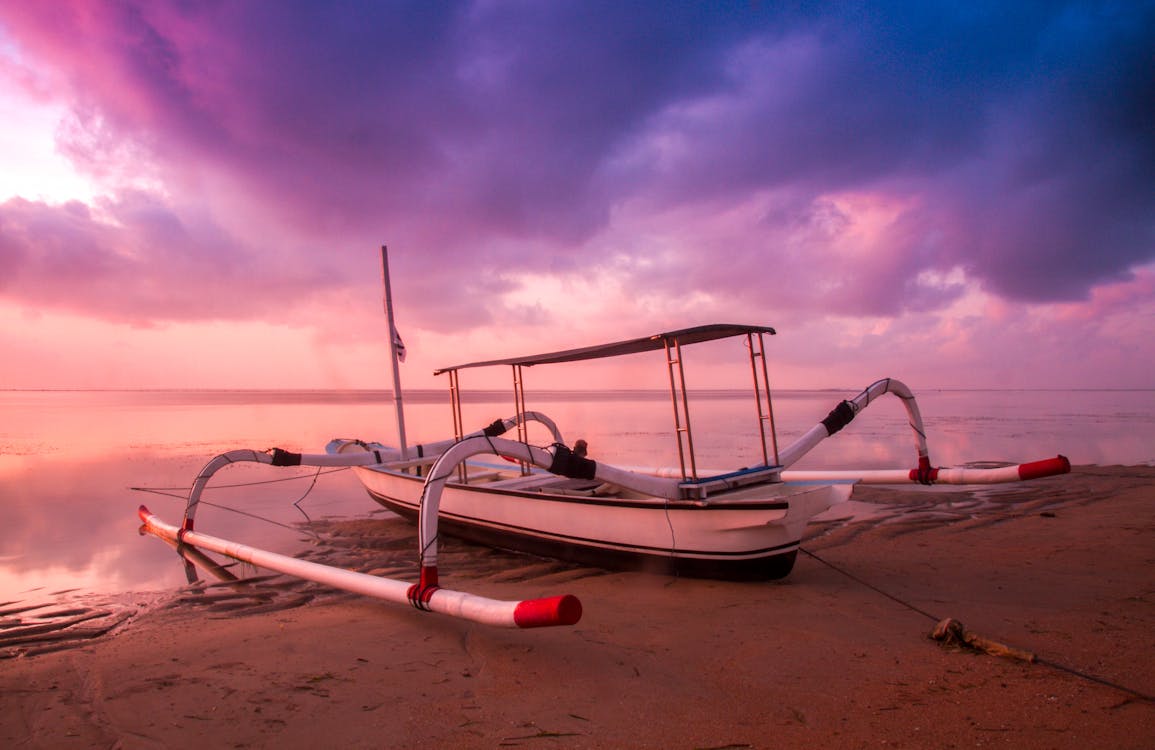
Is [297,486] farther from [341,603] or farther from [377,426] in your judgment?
[377,426]

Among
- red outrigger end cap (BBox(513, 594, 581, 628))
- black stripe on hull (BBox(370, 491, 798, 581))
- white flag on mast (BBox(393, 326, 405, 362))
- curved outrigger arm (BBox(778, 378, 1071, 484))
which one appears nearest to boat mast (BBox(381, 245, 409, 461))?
white flag on mast (BBox(393, 326, 405, 362))

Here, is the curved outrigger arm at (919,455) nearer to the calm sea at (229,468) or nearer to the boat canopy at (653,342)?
the boat canopy at (653,342)

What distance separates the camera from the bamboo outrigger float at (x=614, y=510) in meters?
5.36

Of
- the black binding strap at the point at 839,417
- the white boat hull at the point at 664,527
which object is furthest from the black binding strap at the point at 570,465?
the black binding strap at the point at 839,417

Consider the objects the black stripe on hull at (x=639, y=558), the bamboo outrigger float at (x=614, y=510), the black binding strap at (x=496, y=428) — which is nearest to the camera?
the bamboo outrigger float at (x=614, y=510)

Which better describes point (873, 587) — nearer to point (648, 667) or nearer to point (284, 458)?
point (648, 667)

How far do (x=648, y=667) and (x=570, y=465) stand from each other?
230 centimetres

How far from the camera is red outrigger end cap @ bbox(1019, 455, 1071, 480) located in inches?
250

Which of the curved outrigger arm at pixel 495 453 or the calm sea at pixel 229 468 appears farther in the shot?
the calm sea at pixel 229 468

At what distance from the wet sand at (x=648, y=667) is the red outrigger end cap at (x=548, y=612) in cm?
41

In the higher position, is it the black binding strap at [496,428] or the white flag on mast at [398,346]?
the white flag on mast at [398,346]

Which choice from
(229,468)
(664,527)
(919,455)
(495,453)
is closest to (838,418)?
(919,455)

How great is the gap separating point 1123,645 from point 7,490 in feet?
55.2

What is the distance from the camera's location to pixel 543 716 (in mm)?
3496
